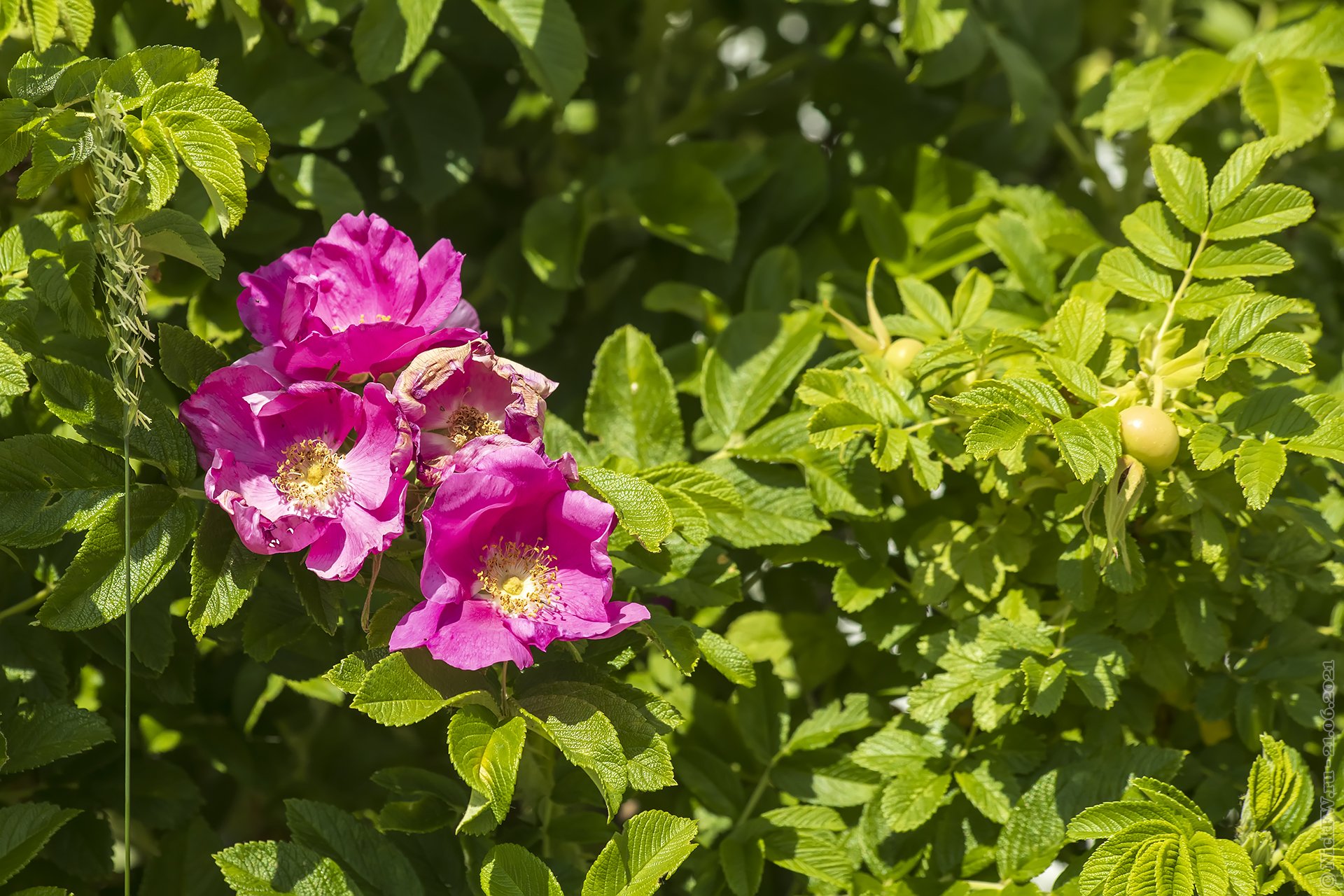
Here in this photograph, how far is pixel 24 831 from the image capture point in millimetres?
951

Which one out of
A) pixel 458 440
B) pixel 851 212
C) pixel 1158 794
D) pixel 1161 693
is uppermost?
pixel 458 440

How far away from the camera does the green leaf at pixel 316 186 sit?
1.25 m

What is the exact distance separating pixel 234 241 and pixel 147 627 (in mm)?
458

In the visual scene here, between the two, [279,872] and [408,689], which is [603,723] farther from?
[279,872]

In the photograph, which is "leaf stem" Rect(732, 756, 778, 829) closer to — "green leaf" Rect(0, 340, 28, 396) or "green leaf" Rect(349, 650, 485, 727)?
"green leaf" Rect(349, 650, 485, 727)

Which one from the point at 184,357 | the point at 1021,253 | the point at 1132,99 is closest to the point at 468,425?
the point at 184,357

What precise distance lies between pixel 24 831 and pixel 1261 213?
121cm

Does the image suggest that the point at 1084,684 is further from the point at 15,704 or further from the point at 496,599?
the point at 15,704

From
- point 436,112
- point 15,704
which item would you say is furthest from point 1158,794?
point 436,112

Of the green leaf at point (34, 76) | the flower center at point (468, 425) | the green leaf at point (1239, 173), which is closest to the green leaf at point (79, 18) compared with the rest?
the green leaf at point (34, 76)

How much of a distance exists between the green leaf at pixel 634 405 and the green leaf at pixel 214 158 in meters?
0.42

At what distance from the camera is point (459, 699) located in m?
0.89

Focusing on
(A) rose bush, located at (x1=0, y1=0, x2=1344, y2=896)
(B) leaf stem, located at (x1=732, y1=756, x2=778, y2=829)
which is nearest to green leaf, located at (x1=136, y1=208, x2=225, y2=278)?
(A) rose bush, located at (x1=0, y1=0, x2=1344, y2=896)

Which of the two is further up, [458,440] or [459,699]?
[458,440]
